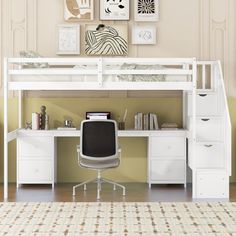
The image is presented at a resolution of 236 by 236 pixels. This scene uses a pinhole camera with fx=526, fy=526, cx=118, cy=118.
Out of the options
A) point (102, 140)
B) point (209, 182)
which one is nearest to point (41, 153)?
point (102, 140)

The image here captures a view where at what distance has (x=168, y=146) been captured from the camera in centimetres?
664

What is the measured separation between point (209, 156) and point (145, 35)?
1917 millimetres

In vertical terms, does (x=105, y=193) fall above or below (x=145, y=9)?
below

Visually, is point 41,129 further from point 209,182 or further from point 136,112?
point 209,182

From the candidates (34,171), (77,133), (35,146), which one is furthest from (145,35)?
(34,171)

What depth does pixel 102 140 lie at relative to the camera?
5.93 metres

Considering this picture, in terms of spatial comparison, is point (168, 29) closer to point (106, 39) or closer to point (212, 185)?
point (106, 39)

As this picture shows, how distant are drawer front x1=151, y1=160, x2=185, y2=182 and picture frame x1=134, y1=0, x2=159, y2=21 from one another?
6.36ft

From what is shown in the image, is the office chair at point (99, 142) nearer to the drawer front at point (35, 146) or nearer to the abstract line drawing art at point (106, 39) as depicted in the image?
the drawer front at point (35, 146)

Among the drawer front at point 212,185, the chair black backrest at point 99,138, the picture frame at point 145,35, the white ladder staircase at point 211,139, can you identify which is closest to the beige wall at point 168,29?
the picture frame at point 145,35

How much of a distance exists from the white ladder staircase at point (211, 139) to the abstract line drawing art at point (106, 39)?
1081mm

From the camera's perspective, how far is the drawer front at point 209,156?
6.11m

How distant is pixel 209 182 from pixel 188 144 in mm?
780

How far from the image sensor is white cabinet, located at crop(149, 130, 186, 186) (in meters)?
6.63
